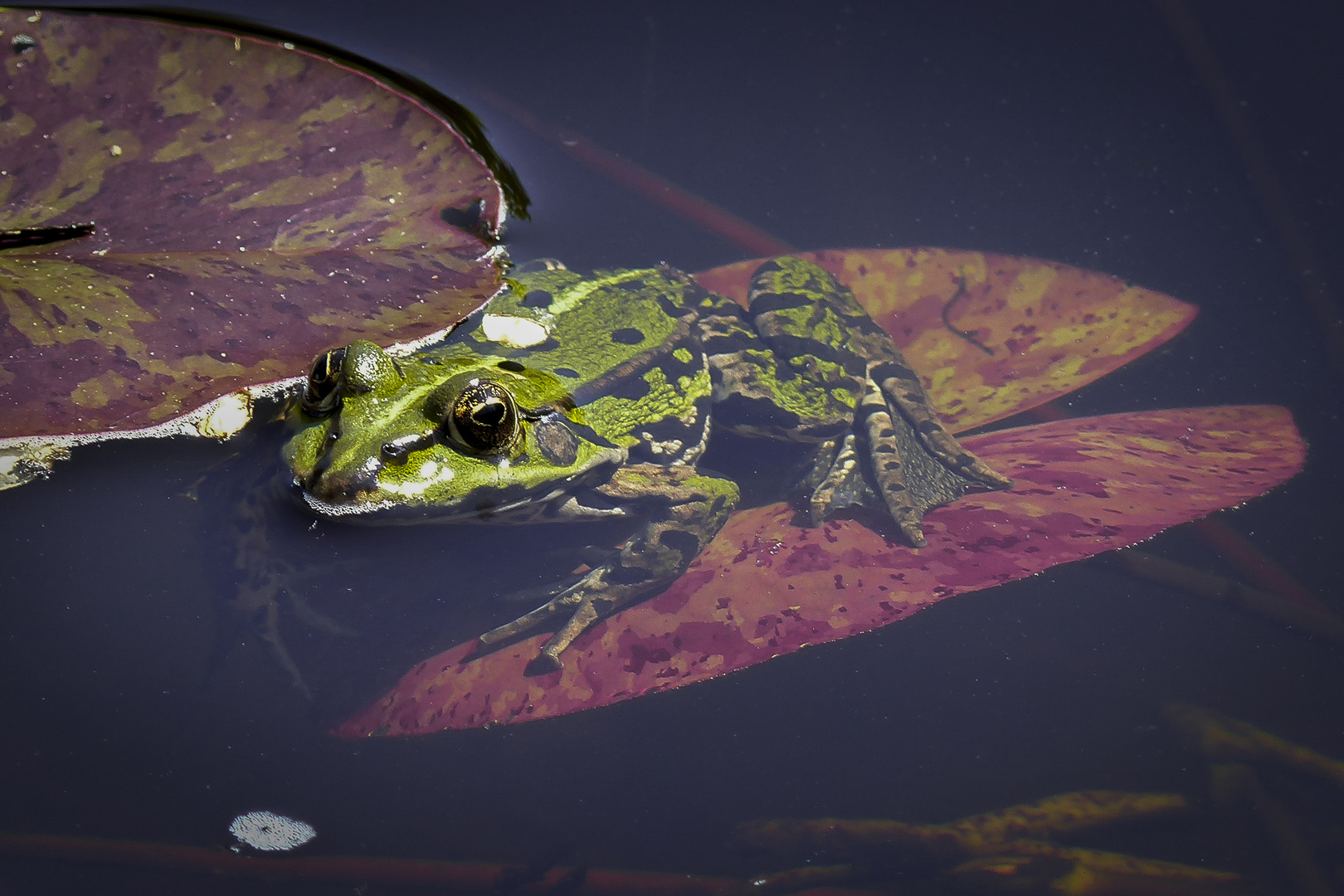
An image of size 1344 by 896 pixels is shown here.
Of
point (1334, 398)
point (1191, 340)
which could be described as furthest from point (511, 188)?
point (1334, 398)

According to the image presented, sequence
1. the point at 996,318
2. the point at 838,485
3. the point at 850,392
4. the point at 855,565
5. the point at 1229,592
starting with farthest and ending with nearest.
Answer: the point at 850,392
the point at 996,318
the point at 838,485
the point at 1229,592
the point at 855,565

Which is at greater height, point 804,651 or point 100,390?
point 100,390

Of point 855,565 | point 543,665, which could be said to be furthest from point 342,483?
point 855,565

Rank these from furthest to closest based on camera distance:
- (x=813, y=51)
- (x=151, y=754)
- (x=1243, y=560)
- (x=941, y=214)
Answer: (x=813, y=51)
(x=941, y=214)
(x=1243, y=560)
(x=151, y=754)

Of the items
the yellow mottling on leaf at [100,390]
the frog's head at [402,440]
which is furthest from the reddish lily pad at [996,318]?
the yellow mottling on leaf at [100,390]

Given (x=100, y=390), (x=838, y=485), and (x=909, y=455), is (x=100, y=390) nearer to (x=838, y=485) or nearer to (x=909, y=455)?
(x=838, y=485)

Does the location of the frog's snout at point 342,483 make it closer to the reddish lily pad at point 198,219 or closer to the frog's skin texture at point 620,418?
the frog's skin texture at point 620,418

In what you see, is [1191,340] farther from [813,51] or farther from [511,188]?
[511,188]

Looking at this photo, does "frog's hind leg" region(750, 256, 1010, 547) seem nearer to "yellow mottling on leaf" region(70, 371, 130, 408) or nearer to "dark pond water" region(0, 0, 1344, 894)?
"dark pond water" region(0, 0, 1344, 894)
